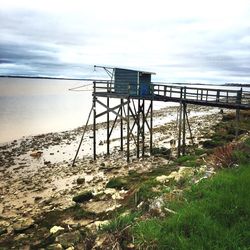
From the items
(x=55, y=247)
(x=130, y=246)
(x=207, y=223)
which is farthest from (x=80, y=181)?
(x=207, y=223)

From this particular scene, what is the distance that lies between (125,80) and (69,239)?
1688 centimetres

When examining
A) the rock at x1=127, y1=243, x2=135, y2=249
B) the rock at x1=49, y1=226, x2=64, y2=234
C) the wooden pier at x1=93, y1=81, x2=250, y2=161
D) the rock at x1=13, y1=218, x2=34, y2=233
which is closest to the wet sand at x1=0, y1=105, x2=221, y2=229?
the rock at x1=13, y1=218, x2=34, y2=233

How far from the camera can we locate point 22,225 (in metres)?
12.5

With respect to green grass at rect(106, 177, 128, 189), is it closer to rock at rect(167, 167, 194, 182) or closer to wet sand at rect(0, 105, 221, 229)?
wet sand at rect(0, 105, 221, 229)

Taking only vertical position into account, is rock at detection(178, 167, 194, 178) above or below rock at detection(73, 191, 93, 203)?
above

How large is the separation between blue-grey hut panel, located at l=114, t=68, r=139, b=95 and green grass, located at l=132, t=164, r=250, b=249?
16.8m

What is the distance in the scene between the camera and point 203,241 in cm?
648

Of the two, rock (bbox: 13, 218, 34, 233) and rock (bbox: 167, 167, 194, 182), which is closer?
rock (bbox: 167, 167, 194, 182)

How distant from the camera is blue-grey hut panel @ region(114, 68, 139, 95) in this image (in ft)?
81.5

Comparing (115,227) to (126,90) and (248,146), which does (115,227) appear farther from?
(126,90)

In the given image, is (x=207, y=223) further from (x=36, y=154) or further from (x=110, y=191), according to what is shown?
(x=36, y=154)

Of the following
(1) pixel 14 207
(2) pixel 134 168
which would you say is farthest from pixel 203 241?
(2) pixel 134 168

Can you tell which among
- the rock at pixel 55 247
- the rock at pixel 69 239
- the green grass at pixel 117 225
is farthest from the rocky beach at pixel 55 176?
the green grass at pixel 117 225

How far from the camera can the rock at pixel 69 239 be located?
9.20 metres
